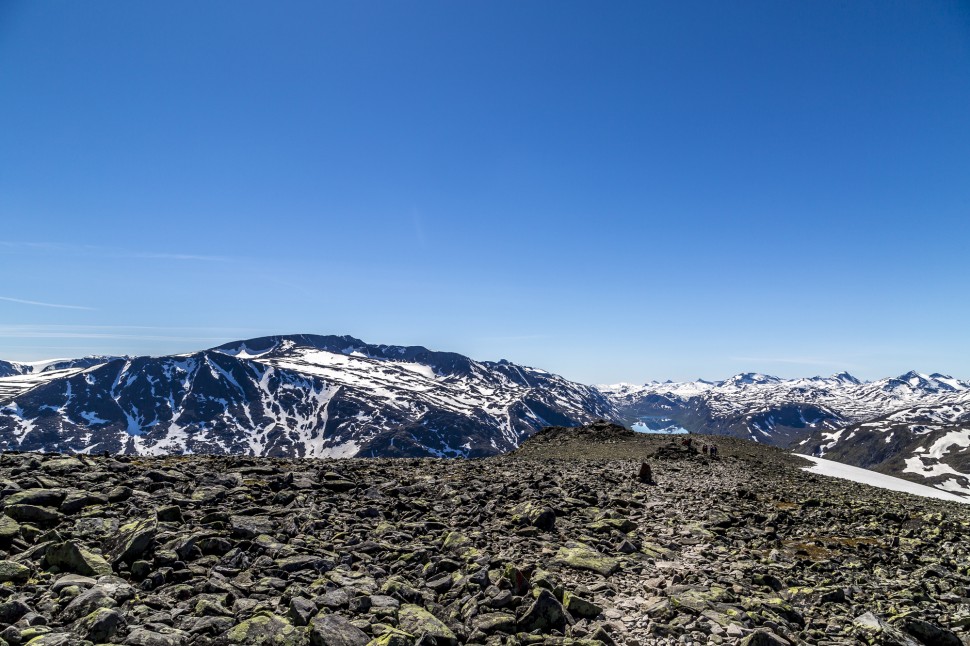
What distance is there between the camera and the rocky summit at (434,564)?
9461mm

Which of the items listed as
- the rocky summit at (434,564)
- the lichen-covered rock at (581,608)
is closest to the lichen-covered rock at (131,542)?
the rocky summit at (434,564)

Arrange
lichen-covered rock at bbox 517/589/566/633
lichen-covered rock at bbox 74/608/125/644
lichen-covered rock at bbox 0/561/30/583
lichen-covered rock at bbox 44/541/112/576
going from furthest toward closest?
lichen-covered rock at bbox 44/541/112/576 → lichen-covered rock at bbox 517/589/566/633 → lichen-covered rock at bbox 0/561/30/583 → lichen-covered rock at bbox 74/608/125/644

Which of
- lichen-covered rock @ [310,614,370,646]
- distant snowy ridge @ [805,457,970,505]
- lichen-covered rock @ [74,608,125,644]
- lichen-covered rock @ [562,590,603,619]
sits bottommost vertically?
distant snowy ridge @ [805,457,970,505]

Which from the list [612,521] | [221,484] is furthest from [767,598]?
[221,484]

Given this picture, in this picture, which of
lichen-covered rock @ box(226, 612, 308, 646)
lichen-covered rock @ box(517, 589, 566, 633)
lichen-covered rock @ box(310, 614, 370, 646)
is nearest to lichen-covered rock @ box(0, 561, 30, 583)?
lichen-covered rock @ box(226, 612, 308, 646)

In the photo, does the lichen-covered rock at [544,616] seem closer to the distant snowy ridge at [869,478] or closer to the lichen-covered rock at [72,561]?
the lichen-covered rock at [72,561]

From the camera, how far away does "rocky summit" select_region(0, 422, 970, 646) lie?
31.0ft

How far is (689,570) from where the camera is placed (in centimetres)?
1402

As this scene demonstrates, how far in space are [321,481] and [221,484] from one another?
13.3 ft

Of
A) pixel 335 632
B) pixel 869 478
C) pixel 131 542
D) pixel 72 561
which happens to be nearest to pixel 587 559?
pixel 335 632

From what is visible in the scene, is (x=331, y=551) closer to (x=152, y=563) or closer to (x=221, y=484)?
(x=152, y=563)

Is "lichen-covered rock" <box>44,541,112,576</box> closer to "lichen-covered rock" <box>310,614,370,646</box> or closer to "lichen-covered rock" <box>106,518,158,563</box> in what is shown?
"lichen-covered rock" <box>106,518,158,563</box>

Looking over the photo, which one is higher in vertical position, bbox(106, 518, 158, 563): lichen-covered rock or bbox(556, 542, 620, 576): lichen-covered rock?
bbox(106, 518, 158, 563): lichen-covered rock

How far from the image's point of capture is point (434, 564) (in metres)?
13.0
